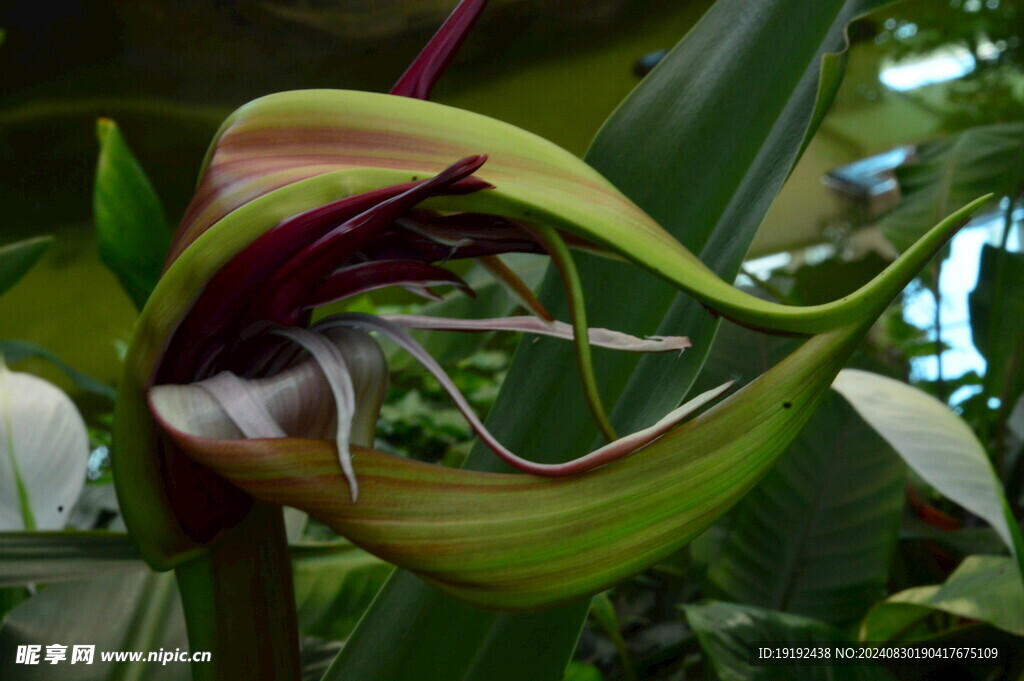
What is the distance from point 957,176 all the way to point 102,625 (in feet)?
1.89

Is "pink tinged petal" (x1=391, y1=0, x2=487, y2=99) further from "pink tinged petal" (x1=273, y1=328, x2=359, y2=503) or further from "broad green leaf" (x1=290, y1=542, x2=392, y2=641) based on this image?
"broad green leaf" (x1=290, y1=542, x2=392, y2=641)

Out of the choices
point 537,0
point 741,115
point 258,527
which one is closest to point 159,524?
point 258,527

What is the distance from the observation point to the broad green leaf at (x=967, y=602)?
26 cm

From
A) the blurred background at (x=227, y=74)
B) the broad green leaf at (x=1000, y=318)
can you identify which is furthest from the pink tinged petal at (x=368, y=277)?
the blurred background at (x=227, y=74)

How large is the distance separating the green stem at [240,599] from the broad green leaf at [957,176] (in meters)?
0.50

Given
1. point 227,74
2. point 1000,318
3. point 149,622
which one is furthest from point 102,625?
point 227,74

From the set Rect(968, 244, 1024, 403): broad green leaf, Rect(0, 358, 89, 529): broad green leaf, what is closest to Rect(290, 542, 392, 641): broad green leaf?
Rect(0, 358, 89, 529): broad green leaf

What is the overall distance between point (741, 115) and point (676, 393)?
79mm

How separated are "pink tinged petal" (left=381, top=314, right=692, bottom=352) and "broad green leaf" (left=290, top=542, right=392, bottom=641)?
0.60ft

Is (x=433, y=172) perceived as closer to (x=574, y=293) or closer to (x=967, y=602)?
(x=574, y=293)

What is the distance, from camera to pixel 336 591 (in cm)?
31

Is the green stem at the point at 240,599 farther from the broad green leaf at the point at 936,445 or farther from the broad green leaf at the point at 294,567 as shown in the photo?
the broad green leaf at the point at 936,445

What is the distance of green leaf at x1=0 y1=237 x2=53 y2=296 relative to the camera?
1.03 feet

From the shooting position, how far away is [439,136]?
12cm
